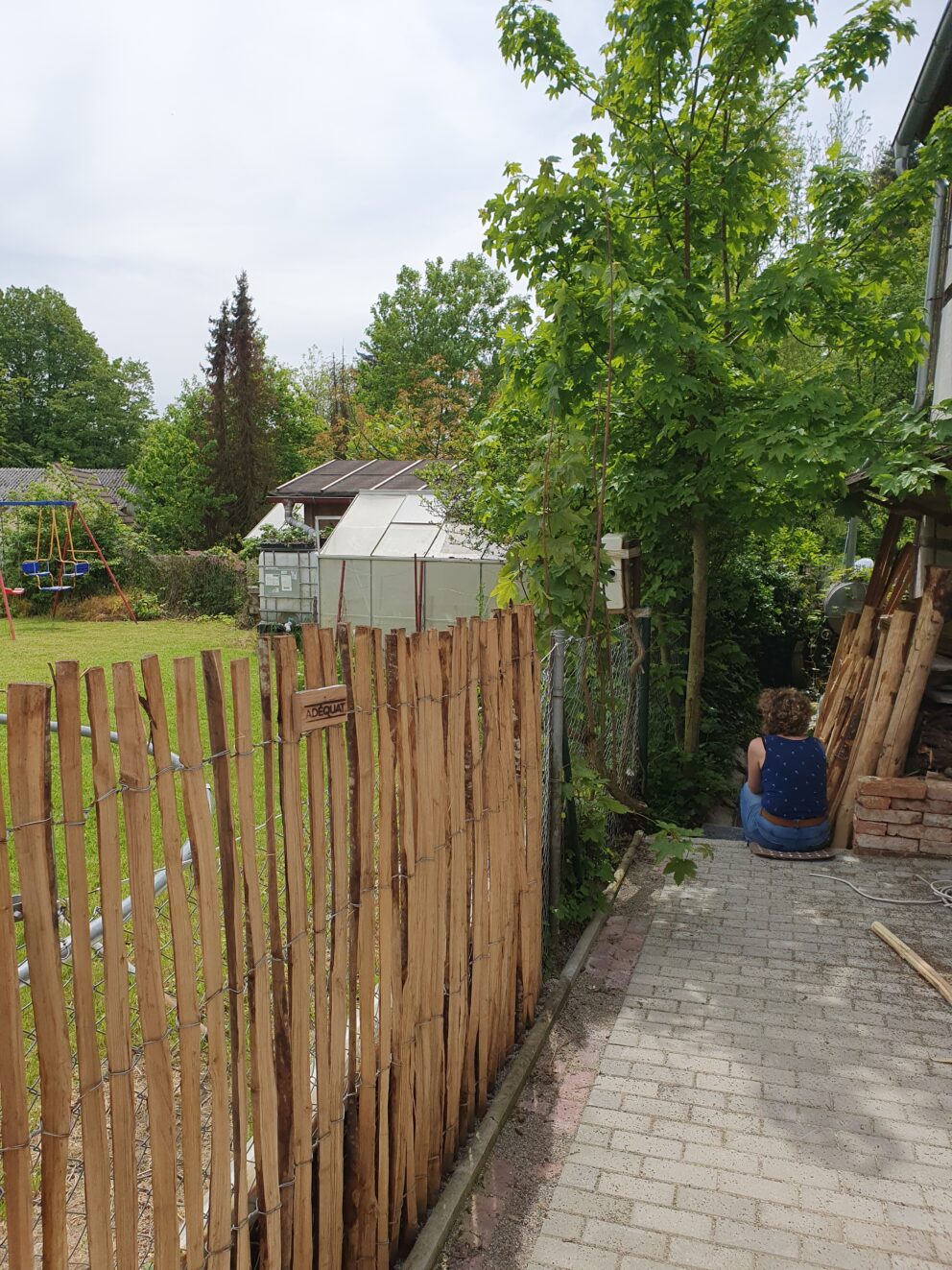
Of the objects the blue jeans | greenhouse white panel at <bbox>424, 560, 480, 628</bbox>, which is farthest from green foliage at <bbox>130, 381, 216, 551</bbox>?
the blue jeans

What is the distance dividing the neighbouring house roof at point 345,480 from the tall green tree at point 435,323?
24.0 metres

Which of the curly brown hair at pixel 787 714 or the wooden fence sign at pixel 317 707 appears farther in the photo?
the curly brown hair at pixel 787 714

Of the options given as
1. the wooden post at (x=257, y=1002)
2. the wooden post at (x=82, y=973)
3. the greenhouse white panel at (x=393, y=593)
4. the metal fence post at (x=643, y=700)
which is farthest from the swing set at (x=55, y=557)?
the wooden post at (x=82, y=973)

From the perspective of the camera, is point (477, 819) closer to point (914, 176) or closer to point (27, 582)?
point (914, 176)

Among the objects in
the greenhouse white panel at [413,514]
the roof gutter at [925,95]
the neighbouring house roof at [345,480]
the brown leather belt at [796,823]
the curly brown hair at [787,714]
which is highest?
the roof gutter at [925,95]

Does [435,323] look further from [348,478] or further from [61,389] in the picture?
[348,478]

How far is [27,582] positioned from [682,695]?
64.0 ft

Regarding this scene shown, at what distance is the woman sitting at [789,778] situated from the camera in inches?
231

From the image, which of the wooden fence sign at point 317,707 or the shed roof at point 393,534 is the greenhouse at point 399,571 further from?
the wooden fence sign at point 317,707

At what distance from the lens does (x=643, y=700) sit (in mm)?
7344

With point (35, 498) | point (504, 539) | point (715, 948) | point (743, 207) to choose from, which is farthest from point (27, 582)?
point (715, 948)

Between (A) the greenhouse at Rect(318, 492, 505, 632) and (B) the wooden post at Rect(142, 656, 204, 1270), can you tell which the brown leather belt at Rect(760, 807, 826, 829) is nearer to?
(B) the wooden post at Rect(142, 656, 204, 1270)

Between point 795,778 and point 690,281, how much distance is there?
346 centimetres

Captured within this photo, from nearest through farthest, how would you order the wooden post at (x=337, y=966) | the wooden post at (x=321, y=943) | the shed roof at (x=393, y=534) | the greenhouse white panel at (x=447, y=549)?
the wooden post at (x=321, y=943), the wooden post at (x=337, y=966), the greenhouse white panel at (x=447, y=549), the shed roof at (x=393, y=534)
